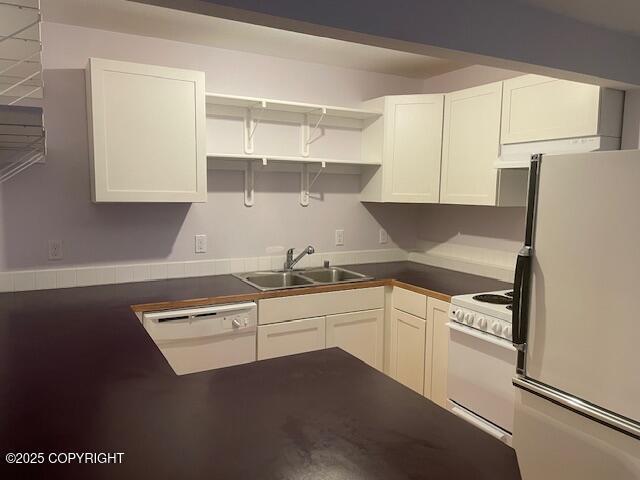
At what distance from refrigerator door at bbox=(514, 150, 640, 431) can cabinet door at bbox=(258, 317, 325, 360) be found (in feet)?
4.23

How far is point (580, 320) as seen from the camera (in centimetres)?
165

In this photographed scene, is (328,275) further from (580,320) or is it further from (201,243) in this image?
(580,320)

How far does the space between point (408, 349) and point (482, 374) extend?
2.35 feet

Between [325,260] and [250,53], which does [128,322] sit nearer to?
[325,260]

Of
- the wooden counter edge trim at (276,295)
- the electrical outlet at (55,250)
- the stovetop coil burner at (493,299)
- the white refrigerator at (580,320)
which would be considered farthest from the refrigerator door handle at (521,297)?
the electrical outlet at (55,250)

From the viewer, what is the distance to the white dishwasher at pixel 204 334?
7.72 ft

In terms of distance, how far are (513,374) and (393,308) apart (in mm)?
1031

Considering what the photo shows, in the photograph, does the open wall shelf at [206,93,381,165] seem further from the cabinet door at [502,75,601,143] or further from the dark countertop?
the dark countertop

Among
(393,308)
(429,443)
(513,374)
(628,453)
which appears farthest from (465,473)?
(393,308)

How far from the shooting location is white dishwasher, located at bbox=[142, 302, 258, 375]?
2.35m

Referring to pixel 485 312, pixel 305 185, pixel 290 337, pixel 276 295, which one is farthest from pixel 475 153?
pixel 290 337

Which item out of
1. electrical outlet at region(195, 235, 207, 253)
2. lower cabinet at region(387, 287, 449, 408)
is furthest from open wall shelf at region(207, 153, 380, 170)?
lower cabinet at region(387, 287, 449, 408)

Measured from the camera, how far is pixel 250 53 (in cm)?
303

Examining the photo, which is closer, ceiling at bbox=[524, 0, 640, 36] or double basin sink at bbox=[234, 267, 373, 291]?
ceiling at bbox=[524, 0, 640, 36]
